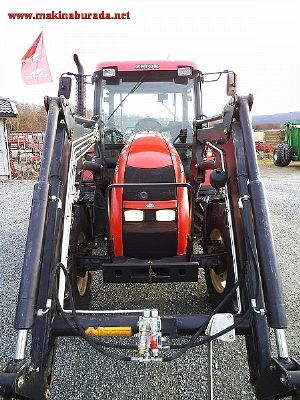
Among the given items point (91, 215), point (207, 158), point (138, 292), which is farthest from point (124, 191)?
point (207, 158)

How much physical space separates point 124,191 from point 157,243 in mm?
461

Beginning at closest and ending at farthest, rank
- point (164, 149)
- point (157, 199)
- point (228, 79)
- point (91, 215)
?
point (157, 199) < point (164, 149) < point (91, 215) < point (228, 79)

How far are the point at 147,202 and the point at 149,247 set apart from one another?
342mm

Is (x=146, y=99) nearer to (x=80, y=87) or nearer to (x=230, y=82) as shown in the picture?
(x=80, y=87)

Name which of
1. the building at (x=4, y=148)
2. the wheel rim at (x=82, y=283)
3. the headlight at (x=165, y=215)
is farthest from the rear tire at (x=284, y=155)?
the headlight at (x=165, y=215)

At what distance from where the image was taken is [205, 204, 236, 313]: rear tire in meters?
2.97

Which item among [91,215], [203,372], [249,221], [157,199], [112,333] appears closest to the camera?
[112,333]

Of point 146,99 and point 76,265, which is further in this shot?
point 146,99

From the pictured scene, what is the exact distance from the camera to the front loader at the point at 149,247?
214cm

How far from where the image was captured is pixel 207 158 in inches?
171

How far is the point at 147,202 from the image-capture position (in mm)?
2980

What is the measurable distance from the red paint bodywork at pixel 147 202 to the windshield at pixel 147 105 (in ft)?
4.63

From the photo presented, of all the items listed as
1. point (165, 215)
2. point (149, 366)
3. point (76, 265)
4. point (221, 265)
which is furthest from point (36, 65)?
point (149, 366)

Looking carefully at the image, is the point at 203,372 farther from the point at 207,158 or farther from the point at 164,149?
the point at 207,158
